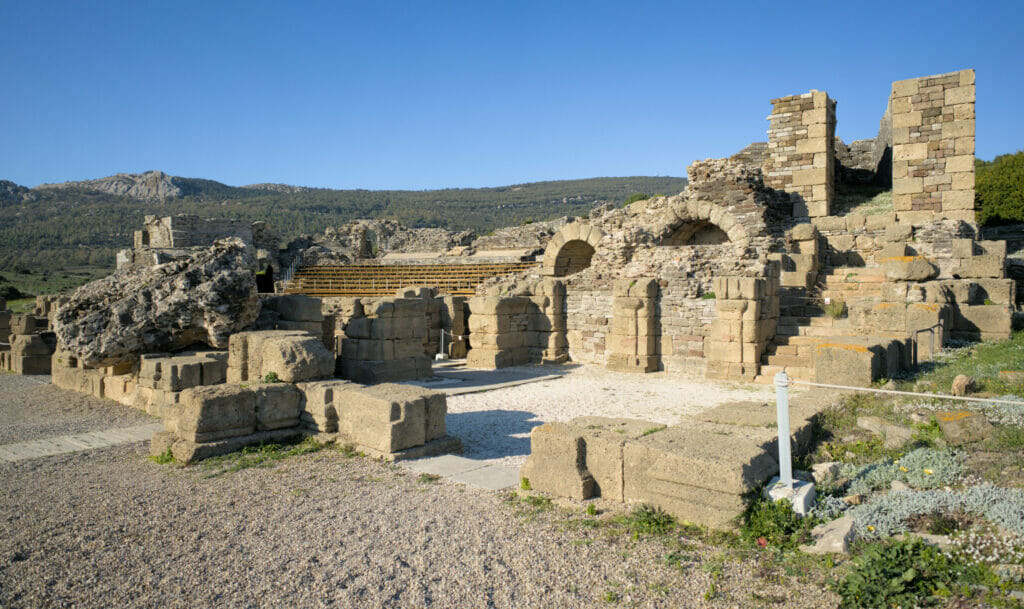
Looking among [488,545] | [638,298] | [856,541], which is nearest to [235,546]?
[488,545]

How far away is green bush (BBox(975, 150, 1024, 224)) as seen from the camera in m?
27.3

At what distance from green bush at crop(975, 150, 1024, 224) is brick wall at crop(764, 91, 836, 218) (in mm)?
14212

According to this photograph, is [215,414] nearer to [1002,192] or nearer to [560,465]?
[560,465]

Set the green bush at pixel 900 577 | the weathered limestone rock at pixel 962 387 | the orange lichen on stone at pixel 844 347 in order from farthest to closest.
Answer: the orange lichen on stone at pixel 844 347 < the weathered limestone rock at pixel 962 387 < the green bush at pixel 900 577

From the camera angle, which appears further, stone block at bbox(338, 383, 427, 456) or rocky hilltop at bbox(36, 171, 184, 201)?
rocky hilltop at bbox(36, 171, 184, 201)

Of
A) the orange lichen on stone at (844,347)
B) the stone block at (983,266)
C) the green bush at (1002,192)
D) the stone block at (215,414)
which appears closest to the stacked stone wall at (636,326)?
the orange lichen on stone at (844,347)

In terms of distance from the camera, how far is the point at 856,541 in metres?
3.75

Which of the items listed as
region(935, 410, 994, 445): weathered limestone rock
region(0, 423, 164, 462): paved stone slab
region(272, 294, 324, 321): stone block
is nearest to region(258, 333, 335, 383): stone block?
region(0, 423, 164, 462): paved stone slab

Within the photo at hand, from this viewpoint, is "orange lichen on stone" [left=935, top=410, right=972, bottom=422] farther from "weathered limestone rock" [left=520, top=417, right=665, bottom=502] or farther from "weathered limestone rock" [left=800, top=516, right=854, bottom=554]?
"weathered limestone rock" [left=520, top=417, right=665, bottom=502]

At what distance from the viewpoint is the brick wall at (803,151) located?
18.3m

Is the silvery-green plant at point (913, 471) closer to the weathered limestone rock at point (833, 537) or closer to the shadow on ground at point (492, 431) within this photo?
the weathered limestone rock at point (833, 537)

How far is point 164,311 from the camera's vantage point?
9.30 m

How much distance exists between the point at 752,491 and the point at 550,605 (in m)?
1.62

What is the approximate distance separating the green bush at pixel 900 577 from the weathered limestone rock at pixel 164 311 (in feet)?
28.5
